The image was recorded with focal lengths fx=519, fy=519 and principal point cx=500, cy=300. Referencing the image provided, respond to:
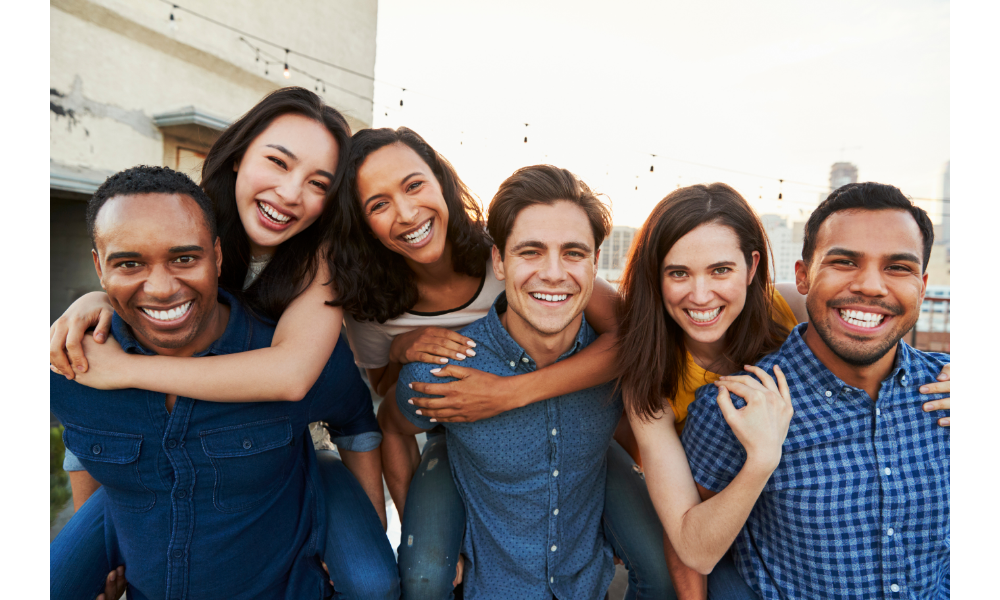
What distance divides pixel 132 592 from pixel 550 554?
145 centimetres

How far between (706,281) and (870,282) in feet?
1.52

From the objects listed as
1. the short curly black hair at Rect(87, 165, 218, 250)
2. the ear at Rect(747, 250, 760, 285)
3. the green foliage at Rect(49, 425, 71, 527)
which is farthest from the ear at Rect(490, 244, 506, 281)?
the green foliage at Rect(49, 425, 71, 527)

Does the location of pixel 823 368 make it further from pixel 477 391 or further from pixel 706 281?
pixel 477 391

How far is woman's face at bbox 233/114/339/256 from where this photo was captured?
6.66ft

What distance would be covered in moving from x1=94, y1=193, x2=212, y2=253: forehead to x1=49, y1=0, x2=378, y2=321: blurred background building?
4488 mm

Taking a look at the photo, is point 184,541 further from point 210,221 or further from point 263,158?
point 263,158

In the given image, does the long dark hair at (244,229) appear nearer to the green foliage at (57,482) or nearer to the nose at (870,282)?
the nose at (870,282)

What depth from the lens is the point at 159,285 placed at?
1507 mm

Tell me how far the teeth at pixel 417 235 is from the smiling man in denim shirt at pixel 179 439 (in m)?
0.66

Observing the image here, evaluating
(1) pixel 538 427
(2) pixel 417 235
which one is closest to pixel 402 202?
(2) pixel 417 235
